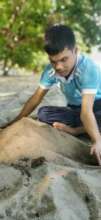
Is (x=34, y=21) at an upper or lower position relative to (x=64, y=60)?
lower

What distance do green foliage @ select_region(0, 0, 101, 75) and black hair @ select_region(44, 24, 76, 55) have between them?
833cm

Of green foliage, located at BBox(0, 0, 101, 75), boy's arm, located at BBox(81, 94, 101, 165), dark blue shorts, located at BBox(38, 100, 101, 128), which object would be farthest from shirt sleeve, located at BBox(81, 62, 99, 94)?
green foliage, located at BBox(0, 0, 101, 75)

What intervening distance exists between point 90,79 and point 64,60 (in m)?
0.25

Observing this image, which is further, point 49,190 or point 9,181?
point 9,181

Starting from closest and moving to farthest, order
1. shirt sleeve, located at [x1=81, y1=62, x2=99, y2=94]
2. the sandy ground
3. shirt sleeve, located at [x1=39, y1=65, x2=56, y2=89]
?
the sandy ground, shirt sleeve, located at [x1=81, y1=62, x2=99, y2=94], shirt sleeve, located at [x1=39, y1=65, x2=56, y2=89]

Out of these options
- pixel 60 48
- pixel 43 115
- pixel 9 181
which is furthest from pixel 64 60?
pixel 9 181

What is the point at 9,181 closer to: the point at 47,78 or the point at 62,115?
the point at 47,78

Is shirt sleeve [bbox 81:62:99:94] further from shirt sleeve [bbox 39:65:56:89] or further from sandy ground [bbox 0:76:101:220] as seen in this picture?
sandy ground [bbox 0:76:101:220]

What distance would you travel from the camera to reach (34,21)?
40.4 feet

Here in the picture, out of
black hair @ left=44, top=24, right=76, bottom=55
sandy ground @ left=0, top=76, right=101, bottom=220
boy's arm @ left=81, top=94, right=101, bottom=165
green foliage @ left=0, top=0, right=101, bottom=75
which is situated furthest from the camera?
green foliage @ left=0, top=0, right=101, bottom=75

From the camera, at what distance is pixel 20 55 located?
40.9ft

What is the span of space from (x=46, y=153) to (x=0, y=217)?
2.85 feet

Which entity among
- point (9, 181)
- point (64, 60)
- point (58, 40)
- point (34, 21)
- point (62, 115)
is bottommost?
point (34, 21)

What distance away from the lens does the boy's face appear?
341 cm
